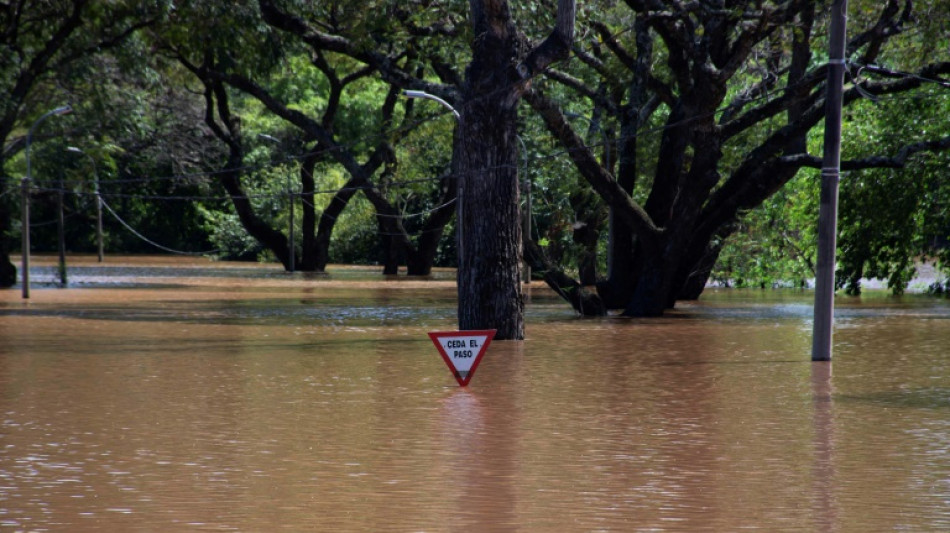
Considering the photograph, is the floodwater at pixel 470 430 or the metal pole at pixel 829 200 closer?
the floodwater at pixel 470 430

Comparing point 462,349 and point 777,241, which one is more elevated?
point 777,241

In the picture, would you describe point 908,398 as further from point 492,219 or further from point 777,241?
point 777,241

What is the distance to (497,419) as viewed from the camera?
13578mm

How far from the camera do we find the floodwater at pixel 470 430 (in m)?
8.99

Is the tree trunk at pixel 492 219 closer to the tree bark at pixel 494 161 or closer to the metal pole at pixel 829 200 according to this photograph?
the tree bark at pixel 494 161

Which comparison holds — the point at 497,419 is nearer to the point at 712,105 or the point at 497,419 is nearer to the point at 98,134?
the point at 712,105

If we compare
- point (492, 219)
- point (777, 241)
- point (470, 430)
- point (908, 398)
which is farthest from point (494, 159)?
point (777, 241)

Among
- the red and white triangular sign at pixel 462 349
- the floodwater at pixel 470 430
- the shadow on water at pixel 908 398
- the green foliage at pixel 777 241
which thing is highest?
the green foliage at pixel 777 241

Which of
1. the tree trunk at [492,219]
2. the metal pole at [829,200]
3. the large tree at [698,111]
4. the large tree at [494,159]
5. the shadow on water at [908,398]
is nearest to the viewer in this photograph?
the shadow on water at [908,398]

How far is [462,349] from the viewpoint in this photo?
16344 millimetres

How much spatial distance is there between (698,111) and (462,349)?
13367 millimetres

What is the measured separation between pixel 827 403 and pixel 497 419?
3814 millimetres

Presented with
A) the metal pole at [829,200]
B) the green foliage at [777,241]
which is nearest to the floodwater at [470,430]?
the metal pole at [829,200]

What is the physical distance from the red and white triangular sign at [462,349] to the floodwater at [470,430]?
15.4 inches
